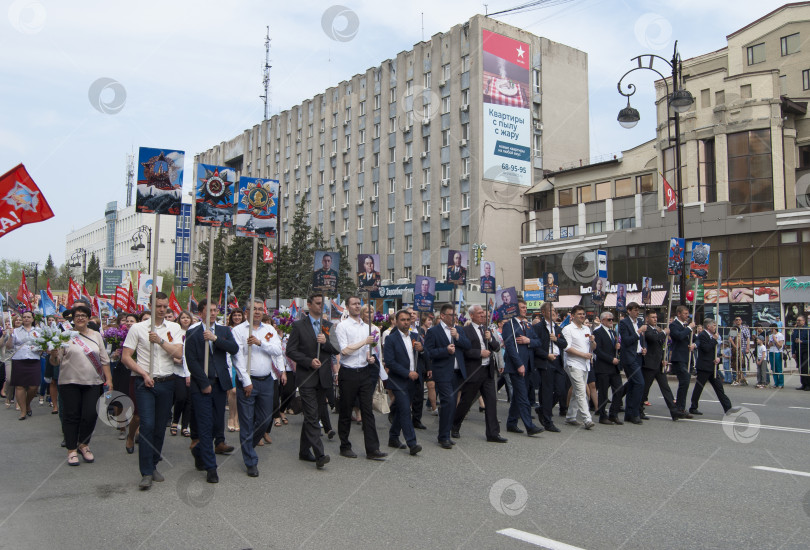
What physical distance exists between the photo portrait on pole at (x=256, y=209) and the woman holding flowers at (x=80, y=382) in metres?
2.50

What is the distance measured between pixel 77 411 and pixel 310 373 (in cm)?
281

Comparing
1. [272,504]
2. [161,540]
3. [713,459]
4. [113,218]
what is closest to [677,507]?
[713,459]

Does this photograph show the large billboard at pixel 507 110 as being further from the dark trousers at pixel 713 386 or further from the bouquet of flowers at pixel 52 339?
the bouquet of flowers at pixel 52 339

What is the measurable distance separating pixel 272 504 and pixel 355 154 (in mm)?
59147

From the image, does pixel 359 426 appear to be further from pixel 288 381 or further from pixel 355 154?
pixel 355 154

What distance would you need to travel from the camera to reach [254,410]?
28.2 ft

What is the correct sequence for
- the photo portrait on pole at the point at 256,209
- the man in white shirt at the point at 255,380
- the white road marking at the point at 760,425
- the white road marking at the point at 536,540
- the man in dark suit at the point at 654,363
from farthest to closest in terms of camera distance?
the man in dark suit at the point at 654,363 → the white road marking at the point at 760,425 → the photo portrait on pole at the point at 256,209 → the man in white shirt at the point at 255,380 → the white road marking at the point at 536,540

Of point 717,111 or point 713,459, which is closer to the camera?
point 713,459

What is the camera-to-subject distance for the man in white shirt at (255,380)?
7.67m

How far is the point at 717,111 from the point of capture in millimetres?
38469

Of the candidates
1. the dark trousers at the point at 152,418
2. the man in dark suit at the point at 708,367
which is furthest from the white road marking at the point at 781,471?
the dark trousers at the point at 152,418

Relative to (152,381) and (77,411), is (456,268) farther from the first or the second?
(152,381)

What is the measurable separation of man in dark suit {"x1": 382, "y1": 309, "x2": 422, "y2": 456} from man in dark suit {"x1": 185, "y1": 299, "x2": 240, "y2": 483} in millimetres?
Answer: 2109

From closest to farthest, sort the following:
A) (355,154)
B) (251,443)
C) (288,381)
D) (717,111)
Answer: (251,443) < (288,381) < (717,111) < (355,154)
